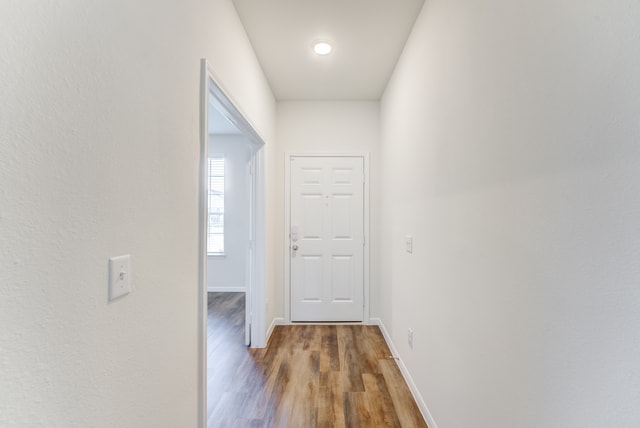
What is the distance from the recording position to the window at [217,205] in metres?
4.89

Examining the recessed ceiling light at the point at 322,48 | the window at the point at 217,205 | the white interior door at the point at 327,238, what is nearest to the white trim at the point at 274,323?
the white interior door at the point at 327,238

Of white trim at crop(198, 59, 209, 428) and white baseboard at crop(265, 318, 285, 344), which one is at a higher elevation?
white trim at crop(198, 59, 209, 428)

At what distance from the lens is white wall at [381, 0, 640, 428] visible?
61 cm

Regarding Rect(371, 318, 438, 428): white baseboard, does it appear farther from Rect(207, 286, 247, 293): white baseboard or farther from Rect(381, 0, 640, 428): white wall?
Rect(207, 286, 247, 293): white baseboard

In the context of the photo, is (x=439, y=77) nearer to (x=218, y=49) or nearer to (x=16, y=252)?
(x=218, y=49)

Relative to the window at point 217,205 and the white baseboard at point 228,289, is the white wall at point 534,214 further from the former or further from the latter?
the window at point 217,205

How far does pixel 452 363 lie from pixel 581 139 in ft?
3.87

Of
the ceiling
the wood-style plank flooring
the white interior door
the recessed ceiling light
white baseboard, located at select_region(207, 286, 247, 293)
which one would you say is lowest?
the wood-style plank flooring

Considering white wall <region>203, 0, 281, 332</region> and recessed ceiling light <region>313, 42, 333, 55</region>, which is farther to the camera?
recessed ceiling light <region>313, 42, 333, 55</region>

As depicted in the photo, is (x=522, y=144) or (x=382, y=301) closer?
(x=522, y=144)

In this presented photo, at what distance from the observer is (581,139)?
70 cm

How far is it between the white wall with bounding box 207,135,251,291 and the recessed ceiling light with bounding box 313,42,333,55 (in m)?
2.80

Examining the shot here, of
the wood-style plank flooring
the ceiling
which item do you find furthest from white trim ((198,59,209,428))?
the ceiling

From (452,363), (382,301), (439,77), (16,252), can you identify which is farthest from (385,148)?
(16,252)
